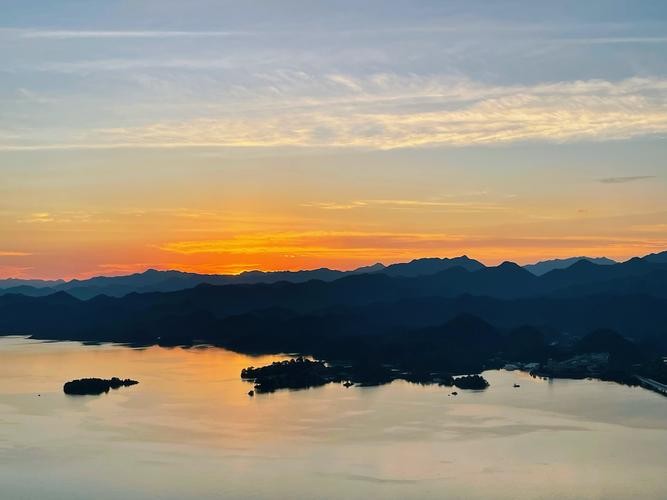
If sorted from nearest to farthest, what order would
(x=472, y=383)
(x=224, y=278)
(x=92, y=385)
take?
(x=472, y=383), (x=92, y=385), (x=224, y=278)

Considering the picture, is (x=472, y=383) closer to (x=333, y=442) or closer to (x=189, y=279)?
(x=333, y=442)

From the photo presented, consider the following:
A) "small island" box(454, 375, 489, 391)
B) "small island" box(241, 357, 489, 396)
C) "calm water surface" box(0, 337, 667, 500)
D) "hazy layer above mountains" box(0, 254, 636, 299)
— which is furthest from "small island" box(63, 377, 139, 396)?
"hazy layer above mountains" box(0, 254, 636, 299)

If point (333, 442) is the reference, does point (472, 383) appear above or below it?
above

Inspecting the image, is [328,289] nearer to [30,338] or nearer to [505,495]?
[30,338]

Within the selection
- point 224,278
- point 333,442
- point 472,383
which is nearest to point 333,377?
point 472,383

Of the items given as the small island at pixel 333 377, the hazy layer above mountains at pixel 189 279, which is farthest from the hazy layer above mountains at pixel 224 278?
the small island at pixel 333 377

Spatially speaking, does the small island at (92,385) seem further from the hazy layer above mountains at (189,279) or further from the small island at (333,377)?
the hazy layer above mountains at (189,279)
